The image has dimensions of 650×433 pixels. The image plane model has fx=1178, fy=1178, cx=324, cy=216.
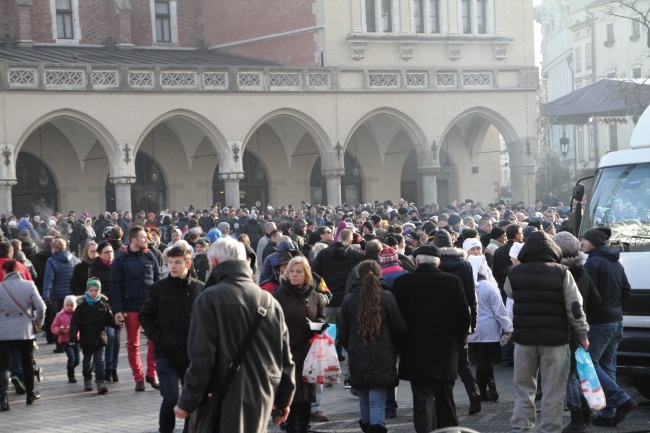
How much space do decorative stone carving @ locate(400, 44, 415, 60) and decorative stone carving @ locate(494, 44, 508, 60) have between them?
3.24 m

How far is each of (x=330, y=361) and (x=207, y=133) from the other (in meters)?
25.0

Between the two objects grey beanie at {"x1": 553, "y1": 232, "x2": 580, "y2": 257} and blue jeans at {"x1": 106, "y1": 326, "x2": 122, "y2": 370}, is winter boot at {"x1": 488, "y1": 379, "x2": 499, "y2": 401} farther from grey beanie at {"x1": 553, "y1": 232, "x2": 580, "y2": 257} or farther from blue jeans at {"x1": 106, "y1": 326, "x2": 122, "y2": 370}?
blue jeans at {"x1": 106, "y1": 326, "x2": 122, "y2": 370}

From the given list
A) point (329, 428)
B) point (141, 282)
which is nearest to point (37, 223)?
point (141, 282)

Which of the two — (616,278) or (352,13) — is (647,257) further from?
(352,13)

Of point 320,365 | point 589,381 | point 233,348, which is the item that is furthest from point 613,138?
point 233,348

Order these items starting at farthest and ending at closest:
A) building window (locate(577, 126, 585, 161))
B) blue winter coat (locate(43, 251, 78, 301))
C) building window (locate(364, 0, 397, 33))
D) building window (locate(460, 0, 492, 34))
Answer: building window (locate(577, 126, 585, 161))
building window (locate(460, 0, 492, 34))
building window (locate(364, 0, 397, 33))
blue winter coat (locate(43, 251, 78, 301))

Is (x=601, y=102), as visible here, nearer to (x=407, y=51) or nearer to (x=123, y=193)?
(x=407, y=51)

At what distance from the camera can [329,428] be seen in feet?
34.2

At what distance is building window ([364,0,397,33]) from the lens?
37650 mm

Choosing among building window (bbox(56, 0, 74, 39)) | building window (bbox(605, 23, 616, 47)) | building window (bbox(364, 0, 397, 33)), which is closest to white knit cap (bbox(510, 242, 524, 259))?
building window (bbox(364, 0, 397, 33))

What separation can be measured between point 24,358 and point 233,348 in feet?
20.6

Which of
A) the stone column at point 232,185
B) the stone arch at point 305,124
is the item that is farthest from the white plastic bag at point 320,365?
the stone arch at point 305,124

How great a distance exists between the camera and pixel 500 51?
3966 cm

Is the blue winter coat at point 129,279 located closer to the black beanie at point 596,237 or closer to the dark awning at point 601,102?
the black beanie at point 596,237
